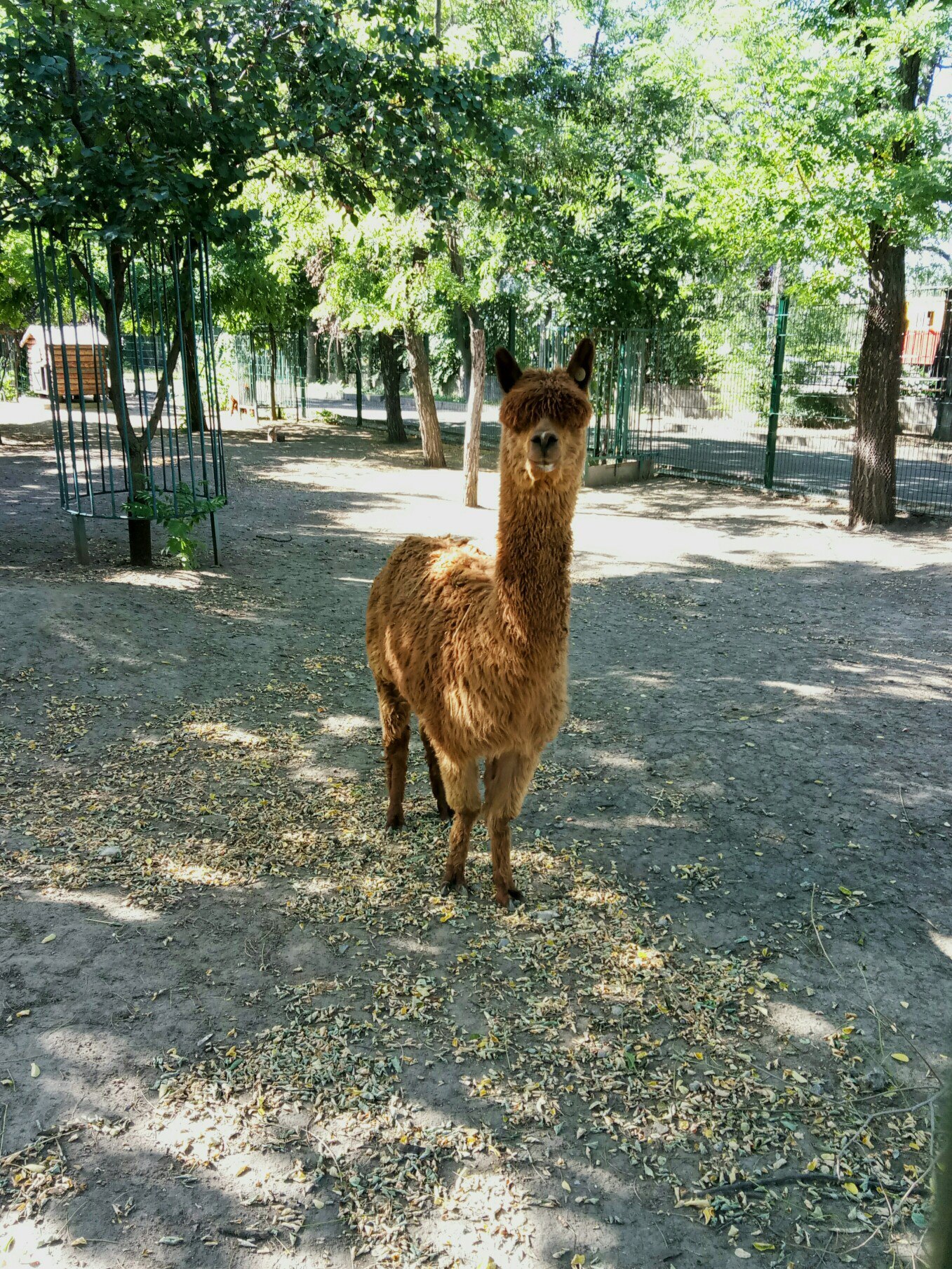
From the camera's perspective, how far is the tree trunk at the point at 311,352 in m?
27.0

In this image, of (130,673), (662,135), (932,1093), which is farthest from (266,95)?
(662,135)

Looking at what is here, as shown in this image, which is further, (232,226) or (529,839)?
(232,226)

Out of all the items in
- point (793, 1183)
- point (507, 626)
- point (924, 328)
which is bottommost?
point (793, 1183)

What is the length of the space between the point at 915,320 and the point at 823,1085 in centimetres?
1450

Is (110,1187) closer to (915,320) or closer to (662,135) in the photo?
(915,320)

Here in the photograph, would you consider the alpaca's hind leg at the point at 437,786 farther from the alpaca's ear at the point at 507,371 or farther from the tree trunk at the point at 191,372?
the tree trunk at the point at 191,372

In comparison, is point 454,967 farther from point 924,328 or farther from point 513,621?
point 924,328

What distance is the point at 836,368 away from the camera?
44.7ft

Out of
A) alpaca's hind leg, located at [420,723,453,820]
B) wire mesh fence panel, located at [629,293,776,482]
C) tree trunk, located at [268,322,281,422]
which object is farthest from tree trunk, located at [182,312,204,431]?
wire mesh fence panel, located at [629,293,776,482]

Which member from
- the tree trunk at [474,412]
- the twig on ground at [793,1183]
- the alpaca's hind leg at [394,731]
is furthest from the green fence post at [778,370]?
the twig on ground at [793,1183]

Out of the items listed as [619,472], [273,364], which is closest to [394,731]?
[619,472]

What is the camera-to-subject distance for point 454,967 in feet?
11.2

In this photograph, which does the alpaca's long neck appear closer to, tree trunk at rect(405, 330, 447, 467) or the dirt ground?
the dirt ground

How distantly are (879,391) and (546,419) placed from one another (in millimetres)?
9805
